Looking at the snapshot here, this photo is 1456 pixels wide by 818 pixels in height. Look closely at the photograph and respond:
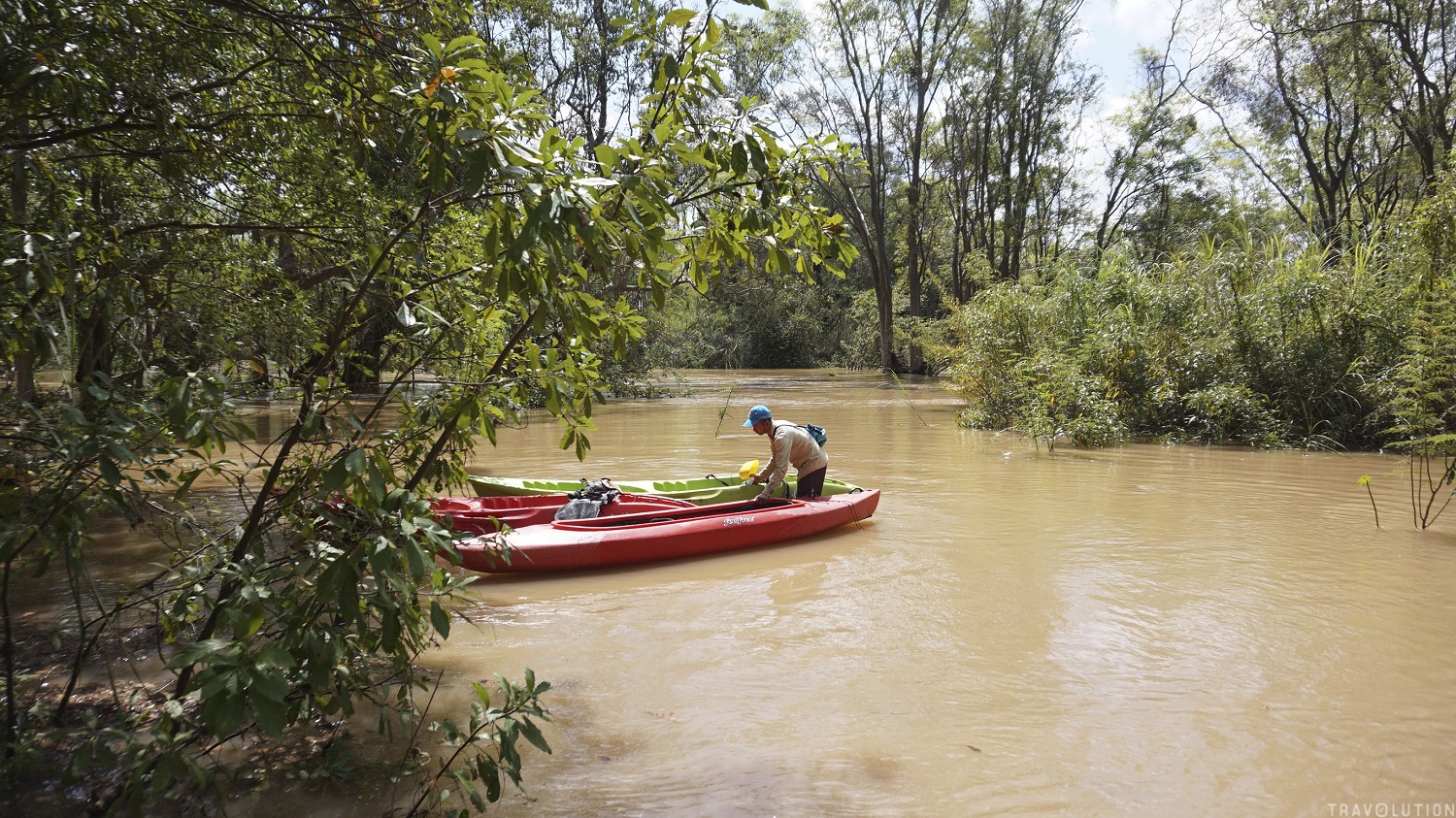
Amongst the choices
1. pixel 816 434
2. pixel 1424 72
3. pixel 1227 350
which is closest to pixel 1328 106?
pixel 1424 72

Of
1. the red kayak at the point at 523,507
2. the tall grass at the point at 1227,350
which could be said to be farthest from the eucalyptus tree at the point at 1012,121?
the red kayak at the point at 523,507

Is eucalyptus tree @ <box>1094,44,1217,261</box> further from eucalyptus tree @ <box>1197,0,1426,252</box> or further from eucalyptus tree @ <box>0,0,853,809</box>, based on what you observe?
eucalyptus tree @ <box>0,0,853,809</box>

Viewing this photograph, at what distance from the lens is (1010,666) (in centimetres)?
417

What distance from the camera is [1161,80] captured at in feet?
79.0

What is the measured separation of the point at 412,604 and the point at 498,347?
1401 millimetres

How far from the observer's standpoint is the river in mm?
3047

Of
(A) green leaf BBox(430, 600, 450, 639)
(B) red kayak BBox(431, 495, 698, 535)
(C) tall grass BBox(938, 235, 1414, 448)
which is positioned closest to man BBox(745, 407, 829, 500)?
(B) red kayak BBox(431, 495, 698, 535)

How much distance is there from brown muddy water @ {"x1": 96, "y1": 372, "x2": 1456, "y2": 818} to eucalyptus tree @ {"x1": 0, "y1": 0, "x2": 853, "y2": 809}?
77 cm

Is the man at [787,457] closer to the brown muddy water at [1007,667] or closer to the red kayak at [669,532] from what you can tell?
the red kayak at [669,532]

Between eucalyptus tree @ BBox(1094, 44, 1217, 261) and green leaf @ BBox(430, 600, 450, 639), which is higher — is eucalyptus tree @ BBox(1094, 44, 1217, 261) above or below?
above

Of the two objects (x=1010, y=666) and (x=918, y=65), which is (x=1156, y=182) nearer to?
(x=918, y=65)

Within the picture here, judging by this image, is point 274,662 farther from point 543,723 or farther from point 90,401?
point 543,723

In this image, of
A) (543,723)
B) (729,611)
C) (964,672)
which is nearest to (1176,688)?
(964,672)

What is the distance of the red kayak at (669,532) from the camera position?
5.74 metres
